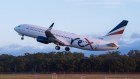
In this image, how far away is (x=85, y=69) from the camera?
643 feet

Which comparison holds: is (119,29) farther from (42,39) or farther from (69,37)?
(42,39)

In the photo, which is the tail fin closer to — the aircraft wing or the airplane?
the airplane

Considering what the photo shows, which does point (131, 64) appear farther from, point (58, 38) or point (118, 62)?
point (58, 38)

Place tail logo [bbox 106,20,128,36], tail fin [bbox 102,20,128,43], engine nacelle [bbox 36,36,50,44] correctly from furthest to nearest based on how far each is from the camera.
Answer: tail logo [bbox 106,20,128,36] < tail fin [bbox 102,20,128,43] < engine nacelle [bbox 36,36,50,44]

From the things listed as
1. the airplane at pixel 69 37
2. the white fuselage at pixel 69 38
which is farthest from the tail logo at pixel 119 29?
the white fuselage at pixel 69 38

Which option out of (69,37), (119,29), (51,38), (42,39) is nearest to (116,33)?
(119,29)

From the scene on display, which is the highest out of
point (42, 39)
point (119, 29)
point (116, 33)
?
point (119, 29)

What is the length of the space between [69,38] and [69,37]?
25 centimetres

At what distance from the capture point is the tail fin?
14400 centimetres

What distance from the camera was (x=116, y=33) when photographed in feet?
477

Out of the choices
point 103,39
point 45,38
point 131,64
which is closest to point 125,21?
point 103,39

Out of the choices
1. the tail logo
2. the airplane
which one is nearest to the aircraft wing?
the airplane

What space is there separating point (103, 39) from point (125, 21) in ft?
21.6

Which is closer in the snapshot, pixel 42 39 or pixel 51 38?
pixel 42 39
